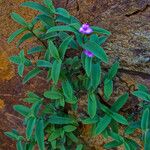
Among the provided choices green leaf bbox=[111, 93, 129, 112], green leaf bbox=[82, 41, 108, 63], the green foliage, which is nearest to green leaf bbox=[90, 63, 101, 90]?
the green foliage

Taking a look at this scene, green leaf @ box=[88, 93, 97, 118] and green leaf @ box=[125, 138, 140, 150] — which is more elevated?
green leaf @ box=[88, 93, 97, 118]

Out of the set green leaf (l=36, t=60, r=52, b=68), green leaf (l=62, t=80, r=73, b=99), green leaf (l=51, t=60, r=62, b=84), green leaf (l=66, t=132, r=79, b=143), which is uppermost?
green leaf (l=51, t=60, r=62, b=84)

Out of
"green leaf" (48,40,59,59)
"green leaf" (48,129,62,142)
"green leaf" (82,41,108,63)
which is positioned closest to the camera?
"green leaf" (82,41,108,63)

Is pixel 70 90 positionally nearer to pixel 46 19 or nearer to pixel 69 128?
pixel 69 128

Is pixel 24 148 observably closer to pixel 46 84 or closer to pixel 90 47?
pixel 46 84

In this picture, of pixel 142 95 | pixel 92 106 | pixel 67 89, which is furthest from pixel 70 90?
pixel 142 95

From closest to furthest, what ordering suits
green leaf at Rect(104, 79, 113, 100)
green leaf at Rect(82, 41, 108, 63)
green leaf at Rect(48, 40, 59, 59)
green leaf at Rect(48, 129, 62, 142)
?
green leaf at Rect(82, 41, 108, 63), green leaf at Rect(48, 40, 59, 59), green leaf at Rect(104, 79, 113, 100), green leaf at Rect(48, 129, 62, 142)

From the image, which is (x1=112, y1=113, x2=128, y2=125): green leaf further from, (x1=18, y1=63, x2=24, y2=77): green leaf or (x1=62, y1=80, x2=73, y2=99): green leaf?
(x1=18, y1=63, x2=24, y2=77): green leaf
